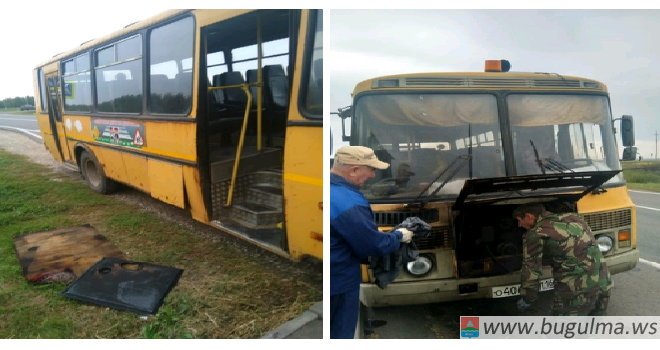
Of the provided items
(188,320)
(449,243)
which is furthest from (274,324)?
(449,243)

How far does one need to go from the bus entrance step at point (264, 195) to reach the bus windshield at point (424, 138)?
82 centimetres

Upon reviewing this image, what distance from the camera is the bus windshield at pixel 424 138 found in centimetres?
259

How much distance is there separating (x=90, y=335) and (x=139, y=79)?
2266 mm

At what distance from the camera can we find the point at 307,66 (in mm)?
2273

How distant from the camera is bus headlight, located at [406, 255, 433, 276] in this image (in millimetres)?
2543

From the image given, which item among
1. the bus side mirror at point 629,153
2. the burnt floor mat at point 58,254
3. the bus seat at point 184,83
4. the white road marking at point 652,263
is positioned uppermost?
the bus seat at point 184,83

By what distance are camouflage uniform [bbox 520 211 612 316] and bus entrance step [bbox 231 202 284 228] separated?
150 centimetres

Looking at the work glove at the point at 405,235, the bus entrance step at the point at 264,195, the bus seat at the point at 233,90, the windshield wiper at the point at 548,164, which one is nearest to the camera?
the work glove at the point at 405,235

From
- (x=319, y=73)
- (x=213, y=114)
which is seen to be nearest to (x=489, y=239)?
(x=319, y=73)

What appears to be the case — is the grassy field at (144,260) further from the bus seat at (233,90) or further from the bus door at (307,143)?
the bus seat at (233,90)

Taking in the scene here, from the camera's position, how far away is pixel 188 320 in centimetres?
237

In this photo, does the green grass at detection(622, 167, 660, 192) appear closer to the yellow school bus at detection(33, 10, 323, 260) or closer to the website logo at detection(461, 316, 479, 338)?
the website logo at detection(461, 316, 479, 338)

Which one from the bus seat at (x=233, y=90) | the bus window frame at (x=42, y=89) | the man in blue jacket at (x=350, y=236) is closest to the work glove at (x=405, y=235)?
the man in blue jacket at (x=350, y=236)

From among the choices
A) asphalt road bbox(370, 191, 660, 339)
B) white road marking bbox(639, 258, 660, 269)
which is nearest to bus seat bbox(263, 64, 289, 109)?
asphalt road bbox(370, 191, 660, 339)
